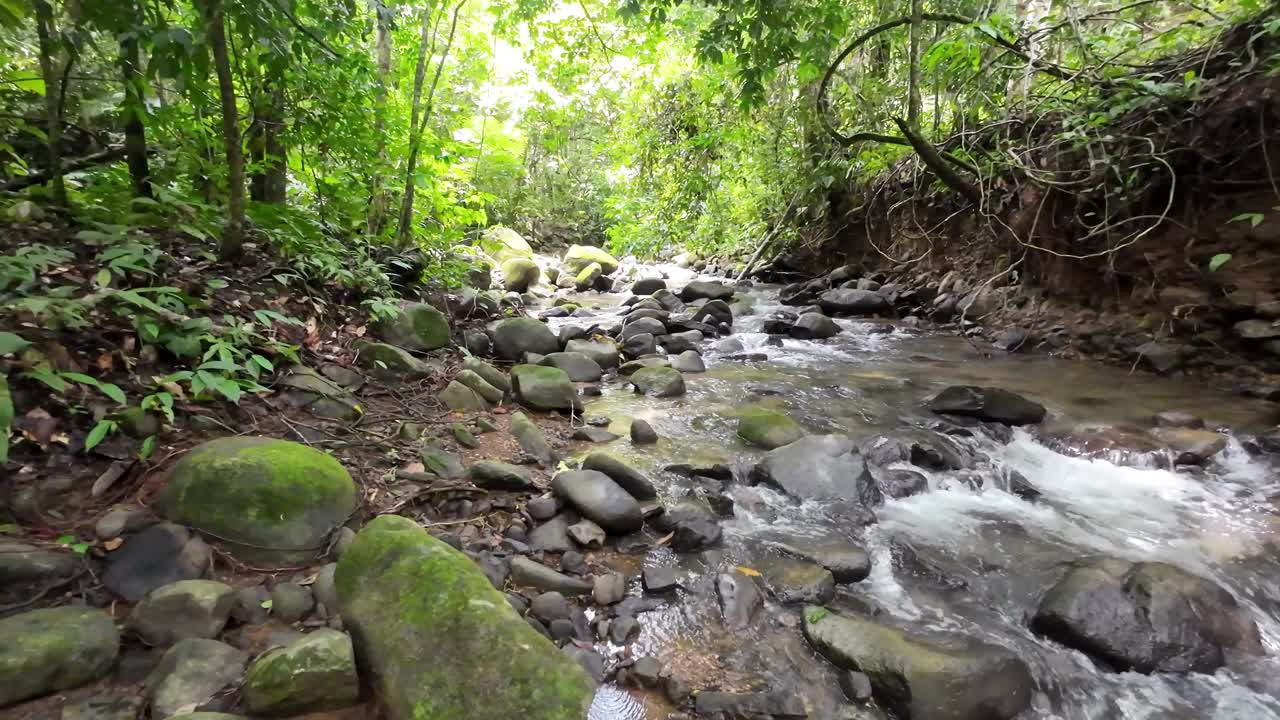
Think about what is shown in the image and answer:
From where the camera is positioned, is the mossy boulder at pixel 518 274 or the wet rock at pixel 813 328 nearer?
the wet rock at pixel 813 328

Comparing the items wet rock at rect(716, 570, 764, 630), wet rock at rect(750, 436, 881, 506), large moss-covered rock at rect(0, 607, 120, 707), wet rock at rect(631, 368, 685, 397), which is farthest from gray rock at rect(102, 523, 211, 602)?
wet rock at rect(631, 368, 685, 397)

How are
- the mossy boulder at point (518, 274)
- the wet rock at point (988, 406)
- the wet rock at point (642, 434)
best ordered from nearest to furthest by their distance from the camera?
the wet rock at point (642, 434)
the wet rock at point (988, 406)
the mossy boulder at point (518, 274)

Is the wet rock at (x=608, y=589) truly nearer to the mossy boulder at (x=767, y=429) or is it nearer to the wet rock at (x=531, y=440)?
the wet rock at (x=531, y=440)

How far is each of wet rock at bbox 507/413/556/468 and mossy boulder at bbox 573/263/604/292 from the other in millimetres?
10161

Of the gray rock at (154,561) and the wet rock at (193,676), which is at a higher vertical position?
the gray rock at (154,561)

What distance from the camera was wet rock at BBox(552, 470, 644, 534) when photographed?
9.82ft

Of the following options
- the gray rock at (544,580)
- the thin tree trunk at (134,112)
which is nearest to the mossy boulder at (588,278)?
the thin tree trunk at (134,112)

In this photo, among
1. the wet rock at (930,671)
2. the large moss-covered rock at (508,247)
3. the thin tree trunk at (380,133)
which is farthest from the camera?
the large moss-covered rock at (508,247)

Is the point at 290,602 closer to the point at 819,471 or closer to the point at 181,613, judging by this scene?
the point at 181,613

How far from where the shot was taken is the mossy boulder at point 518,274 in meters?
12.7

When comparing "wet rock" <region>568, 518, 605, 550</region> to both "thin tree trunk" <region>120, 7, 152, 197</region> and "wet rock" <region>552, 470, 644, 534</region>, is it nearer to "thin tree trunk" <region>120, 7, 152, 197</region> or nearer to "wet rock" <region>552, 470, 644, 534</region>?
"wet rock" <region>552, 470, 644, 534</region>

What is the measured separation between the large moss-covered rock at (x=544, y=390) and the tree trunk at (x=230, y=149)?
215 cm

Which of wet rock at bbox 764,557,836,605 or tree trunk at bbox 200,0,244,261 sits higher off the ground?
tree trunk at bbox 200,0,244,261

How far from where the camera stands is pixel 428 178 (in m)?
4.96
